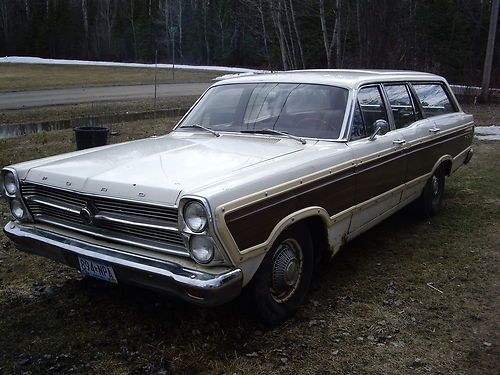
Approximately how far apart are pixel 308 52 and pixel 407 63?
14.5 metres

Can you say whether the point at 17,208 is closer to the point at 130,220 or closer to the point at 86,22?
the point at 130,220

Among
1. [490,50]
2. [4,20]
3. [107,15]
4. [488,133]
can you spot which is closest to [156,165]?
[488,133]

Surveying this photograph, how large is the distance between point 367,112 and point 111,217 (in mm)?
2466

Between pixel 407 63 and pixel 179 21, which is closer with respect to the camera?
pixel 407 63

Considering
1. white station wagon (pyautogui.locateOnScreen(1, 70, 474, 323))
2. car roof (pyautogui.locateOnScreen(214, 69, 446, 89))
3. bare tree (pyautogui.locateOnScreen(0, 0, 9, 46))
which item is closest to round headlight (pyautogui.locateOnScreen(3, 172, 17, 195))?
white station wagon (pyautogui.locateOnScreen(1, 70, 474, 323))

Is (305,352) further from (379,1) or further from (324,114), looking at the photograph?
(379,1)

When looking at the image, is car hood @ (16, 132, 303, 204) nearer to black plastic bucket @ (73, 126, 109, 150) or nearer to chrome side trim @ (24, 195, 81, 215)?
chrome side trim @ (24, 195, 81, 215)

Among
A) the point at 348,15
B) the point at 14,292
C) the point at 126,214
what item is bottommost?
the point at 14,292

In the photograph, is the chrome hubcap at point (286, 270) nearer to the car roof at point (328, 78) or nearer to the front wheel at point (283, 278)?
the front wheel at point (283, 278)

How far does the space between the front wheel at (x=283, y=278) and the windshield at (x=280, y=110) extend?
3.36 feet

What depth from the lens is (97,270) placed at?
3.35m

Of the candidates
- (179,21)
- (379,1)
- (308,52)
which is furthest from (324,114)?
(179,21)

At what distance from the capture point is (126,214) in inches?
129

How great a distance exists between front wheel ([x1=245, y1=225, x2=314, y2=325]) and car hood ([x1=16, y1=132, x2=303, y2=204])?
60 cm
